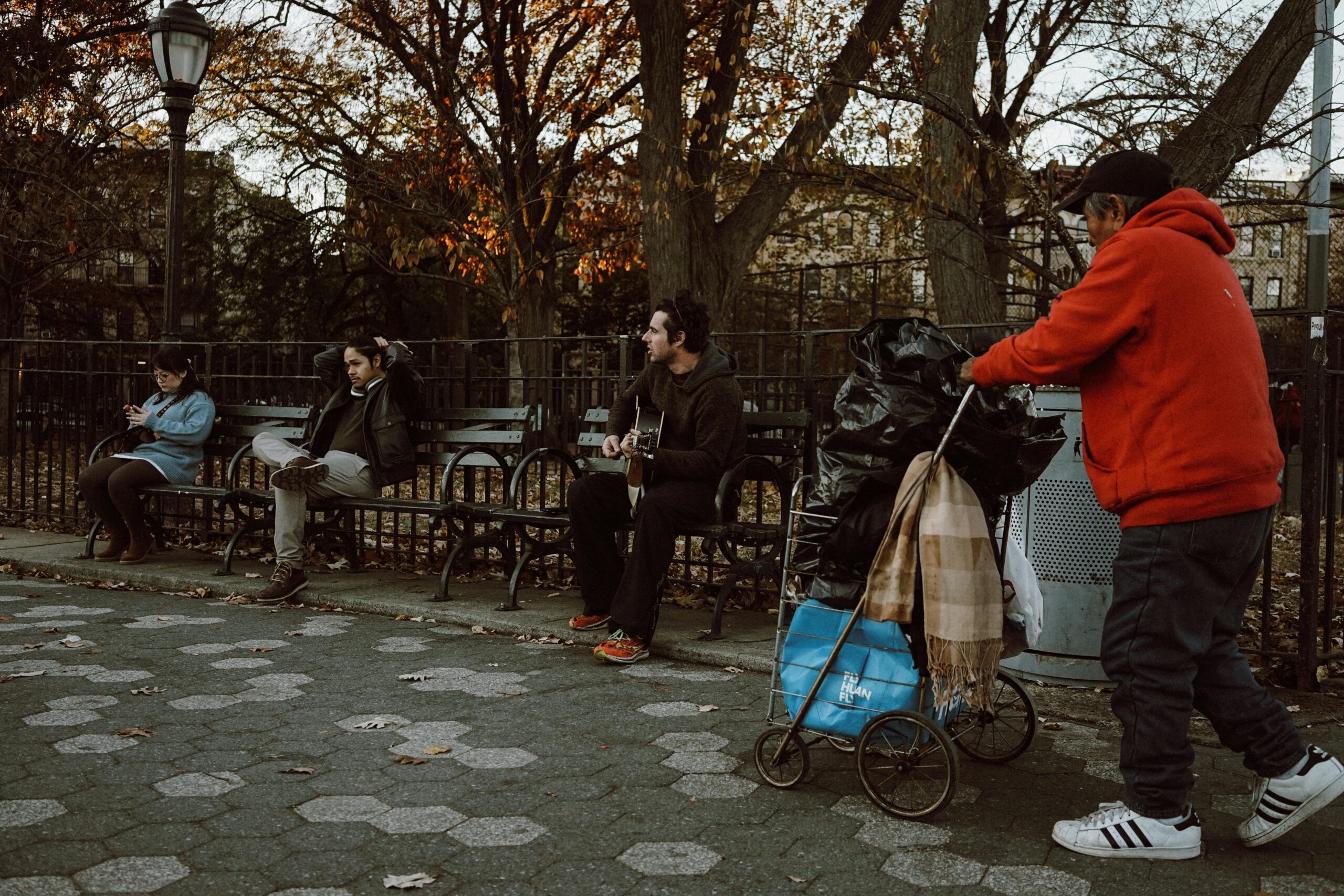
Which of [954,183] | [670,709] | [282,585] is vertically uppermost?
[954,183]

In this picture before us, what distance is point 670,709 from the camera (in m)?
4.91

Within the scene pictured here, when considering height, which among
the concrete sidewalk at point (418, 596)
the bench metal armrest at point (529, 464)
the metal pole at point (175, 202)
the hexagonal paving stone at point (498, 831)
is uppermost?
the metal pole at point (175, 202)

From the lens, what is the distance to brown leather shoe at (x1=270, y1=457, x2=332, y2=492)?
7258 mm

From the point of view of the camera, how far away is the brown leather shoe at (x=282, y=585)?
23.5 feet

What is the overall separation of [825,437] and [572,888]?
5.47ft

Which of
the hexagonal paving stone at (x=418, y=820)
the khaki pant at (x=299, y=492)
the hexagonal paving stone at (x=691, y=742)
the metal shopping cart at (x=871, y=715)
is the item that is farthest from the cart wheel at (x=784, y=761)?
the khaki pant at (x=299, y=492)

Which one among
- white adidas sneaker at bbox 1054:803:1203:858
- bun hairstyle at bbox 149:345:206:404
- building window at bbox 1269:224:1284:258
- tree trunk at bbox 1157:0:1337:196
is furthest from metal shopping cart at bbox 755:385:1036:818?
building window at bbox 1269:224:1284:258

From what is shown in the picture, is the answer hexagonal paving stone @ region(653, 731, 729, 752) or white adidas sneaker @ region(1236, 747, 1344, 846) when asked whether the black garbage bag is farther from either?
white adidas sneaker @ region(1236, 747, 1344, 846)

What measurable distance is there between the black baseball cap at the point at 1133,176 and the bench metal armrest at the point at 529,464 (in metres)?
3.97

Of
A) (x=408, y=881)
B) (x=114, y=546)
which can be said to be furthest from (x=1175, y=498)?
(x=114, y=546)

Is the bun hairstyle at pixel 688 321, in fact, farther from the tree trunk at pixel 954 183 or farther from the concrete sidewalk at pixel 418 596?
the tree trunk at pixel 954 183

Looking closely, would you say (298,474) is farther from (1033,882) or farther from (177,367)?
(1033,882)

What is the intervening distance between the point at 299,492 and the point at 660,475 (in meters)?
2.54

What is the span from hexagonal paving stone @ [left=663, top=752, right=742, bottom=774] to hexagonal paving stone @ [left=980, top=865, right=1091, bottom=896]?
110 cm
